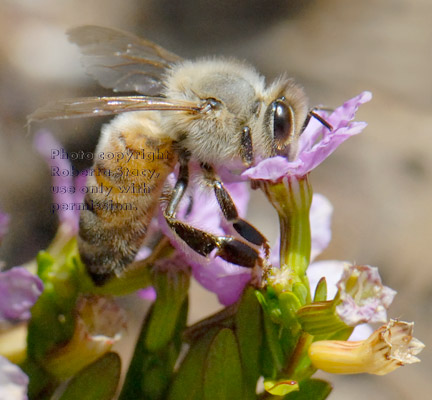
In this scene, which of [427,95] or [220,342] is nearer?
[220,342]

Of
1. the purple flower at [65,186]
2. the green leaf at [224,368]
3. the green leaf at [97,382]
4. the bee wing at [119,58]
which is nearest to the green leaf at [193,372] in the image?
the green leaf at [224,368]

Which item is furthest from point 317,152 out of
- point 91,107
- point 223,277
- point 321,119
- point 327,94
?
point 327,94

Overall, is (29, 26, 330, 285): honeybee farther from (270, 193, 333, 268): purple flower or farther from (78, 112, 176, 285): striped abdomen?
(270, 193, 333, 268): purple flower

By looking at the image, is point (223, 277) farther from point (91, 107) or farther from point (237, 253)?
point (91, 107)

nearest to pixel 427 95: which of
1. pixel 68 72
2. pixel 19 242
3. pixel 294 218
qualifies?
pixel 68 72

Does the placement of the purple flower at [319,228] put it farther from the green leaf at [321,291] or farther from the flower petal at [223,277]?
the green leaf at [321,291]

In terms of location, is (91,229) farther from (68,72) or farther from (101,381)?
(68,72)
